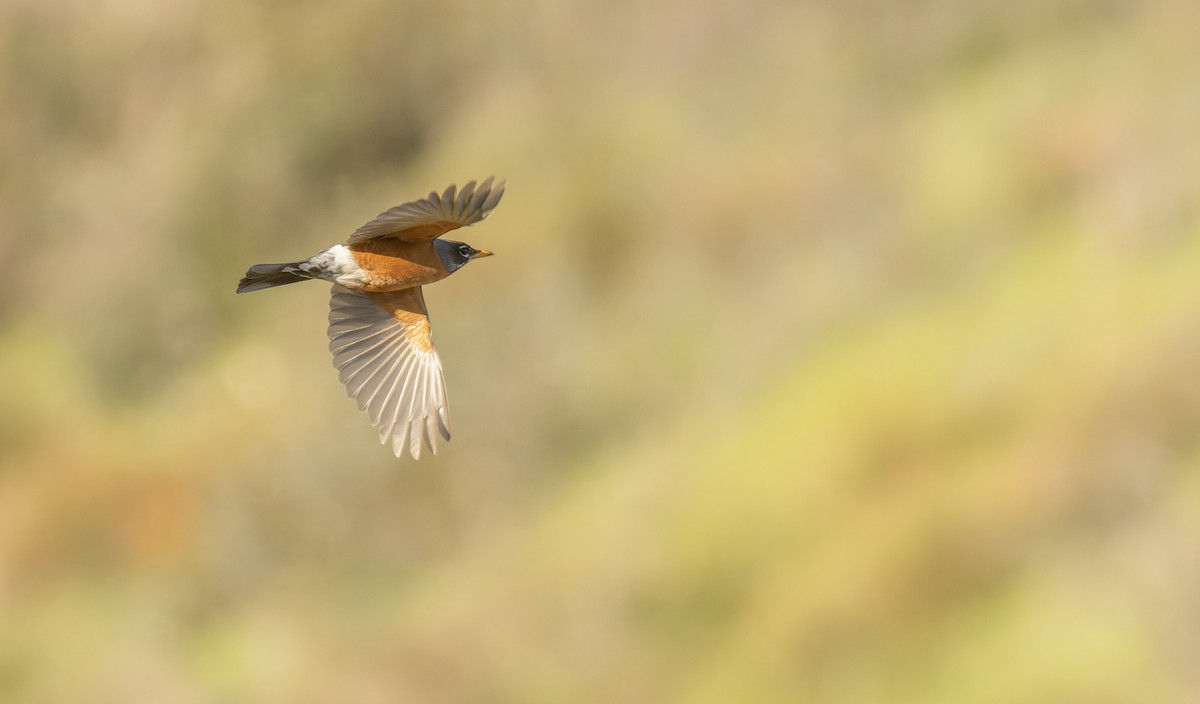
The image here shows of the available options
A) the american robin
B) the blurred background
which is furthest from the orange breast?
the blurred background

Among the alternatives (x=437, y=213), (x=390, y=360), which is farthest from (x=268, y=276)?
(x=437, y=213)

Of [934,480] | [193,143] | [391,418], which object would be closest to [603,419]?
[934,480]

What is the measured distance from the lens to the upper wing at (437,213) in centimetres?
773

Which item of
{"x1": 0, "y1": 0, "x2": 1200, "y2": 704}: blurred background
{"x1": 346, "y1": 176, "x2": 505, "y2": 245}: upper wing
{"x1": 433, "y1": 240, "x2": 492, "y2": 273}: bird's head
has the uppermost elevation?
{"x1": 0, "y1": 0, "x2": 1200, "y2": 704}: blurred background

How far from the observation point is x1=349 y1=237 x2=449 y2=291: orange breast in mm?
9039

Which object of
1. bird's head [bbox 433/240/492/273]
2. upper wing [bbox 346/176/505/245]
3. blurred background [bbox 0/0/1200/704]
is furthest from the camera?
blurred background [bbox 0/0/1200/704]

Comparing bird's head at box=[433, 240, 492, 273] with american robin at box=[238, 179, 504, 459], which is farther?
bird's head at box=[433, 240, 492, 273]

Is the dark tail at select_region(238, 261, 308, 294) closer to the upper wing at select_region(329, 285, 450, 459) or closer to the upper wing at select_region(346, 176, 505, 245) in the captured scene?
the upper wing at select_region(329, 285, 450, 459)

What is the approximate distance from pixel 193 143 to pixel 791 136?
12040 mm

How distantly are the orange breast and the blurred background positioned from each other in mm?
10696

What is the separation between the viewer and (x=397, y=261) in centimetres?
→ 906

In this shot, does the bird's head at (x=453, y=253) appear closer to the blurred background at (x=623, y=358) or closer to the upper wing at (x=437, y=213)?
the upper wing at (x=437, y=213)

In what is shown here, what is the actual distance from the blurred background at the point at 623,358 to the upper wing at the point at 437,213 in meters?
11.2

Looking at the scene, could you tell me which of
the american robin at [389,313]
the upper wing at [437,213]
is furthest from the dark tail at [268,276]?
the upper wing at [437,213]
